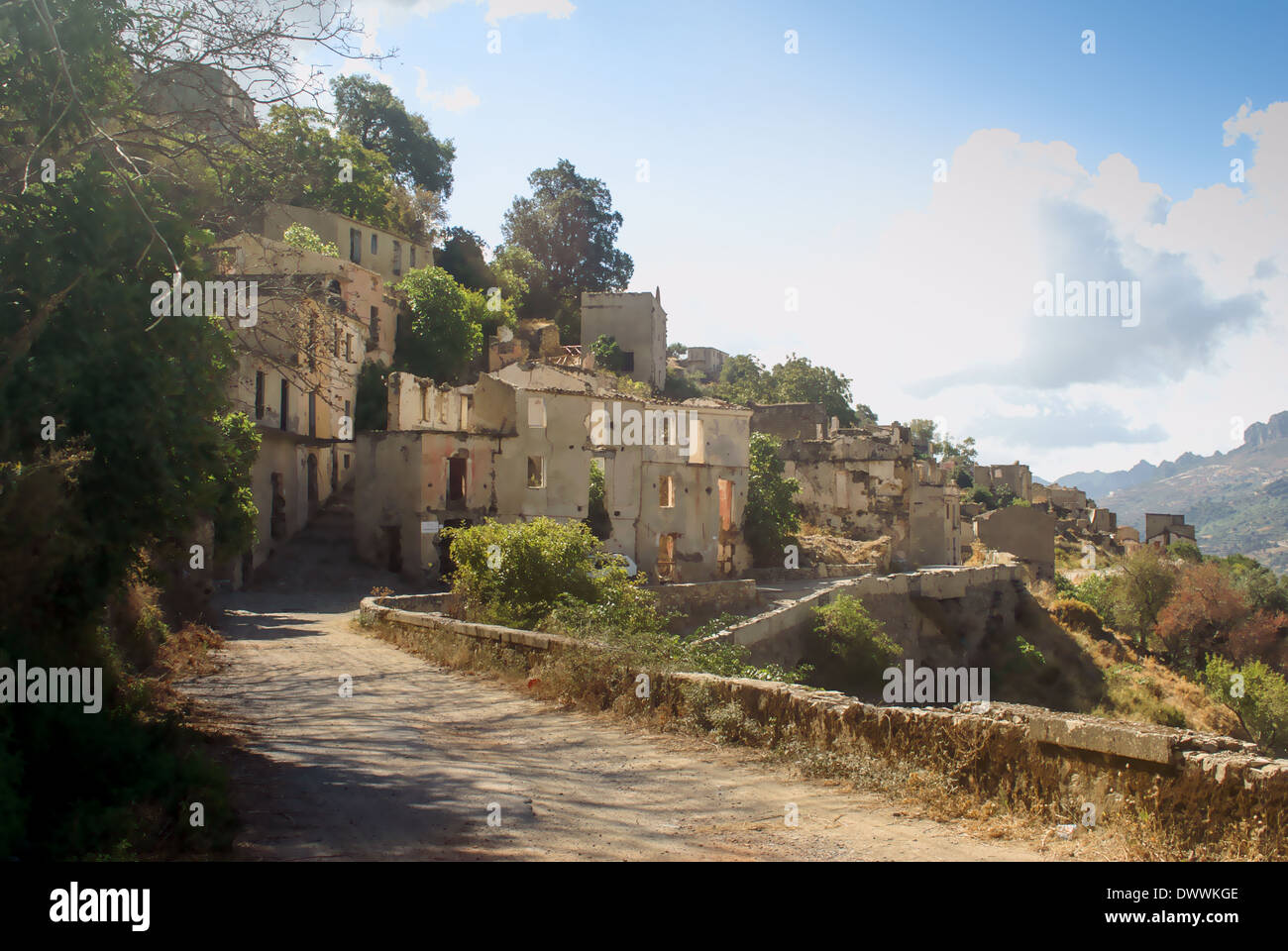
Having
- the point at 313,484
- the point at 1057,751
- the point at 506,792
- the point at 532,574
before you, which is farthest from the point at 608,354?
the point at 1057,751

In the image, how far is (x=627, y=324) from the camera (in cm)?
5747

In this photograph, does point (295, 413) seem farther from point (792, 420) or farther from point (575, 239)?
point (575, 239)

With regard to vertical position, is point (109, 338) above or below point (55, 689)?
above

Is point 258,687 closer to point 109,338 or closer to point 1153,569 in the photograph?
point 109,338

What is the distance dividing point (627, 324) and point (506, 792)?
5221 centimetres

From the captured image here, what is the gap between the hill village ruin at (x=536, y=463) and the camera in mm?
30234

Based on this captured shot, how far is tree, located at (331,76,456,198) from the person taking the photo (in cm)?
5728

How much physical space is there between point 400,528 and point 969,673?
65.9ft

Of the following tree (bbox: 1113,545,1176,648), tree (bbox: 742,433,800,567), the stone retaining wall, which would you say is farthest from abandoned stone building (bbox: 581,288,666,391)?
the stone retaining wall

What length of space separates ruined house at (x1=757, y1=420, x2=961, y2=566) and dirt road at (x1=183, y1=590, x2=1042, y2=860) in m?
32.5
